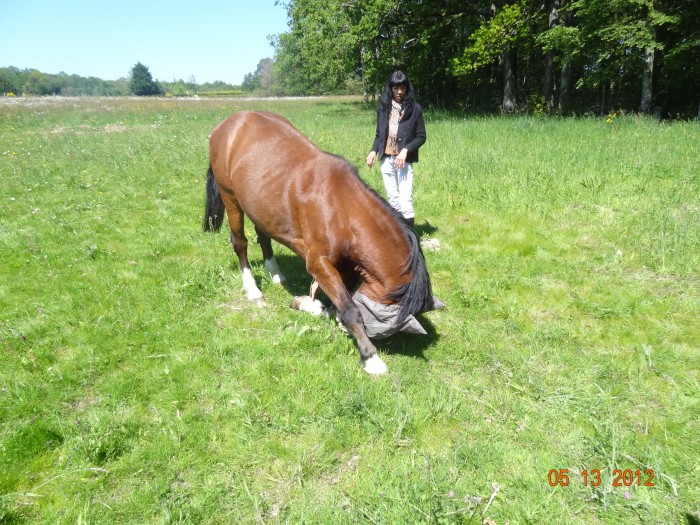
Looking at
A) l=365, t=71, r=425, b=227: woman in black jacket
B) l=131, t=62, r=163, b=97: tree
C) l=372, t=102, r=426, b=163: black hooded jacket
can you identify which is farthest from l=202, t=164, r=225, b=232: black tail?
l=131, t=62, r=163, b=97: tree

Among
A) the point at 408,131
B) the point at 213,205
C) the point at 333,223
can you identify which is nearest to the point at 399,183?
the point at 408,131

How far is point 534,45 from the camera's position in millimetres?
17953

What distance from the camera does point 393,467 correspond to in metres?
2.53

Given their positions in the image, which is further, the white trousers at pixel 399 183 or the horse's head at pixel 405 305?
the white trousers at pixel 399 183

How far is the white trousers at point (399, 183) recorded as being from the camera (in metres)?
5.10

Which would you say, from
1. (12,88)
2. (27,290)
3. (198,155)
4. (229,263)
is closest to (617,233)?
(229,263)

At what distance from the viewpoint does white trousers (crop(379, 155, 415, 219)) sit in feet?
16.7

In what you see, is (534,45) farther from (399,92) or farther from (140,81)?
(140,81)

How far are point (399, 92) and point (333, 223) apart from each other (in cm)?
219

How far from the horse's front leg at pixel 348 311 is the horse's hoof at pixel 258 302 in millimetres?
1190

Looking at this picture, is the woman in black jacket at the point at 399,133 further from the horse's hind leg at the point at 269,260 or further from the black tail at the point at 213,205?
the black tail at the point at 213,205
